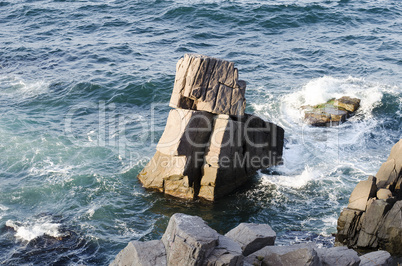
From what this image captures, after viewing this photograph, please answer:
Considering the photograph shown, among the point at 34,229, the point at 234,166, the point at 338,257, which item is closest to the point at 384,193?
the point at 338,257

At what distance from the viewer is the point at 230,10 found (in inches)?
1661

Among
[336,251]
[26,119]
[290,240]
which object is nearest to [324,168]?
[290,240]

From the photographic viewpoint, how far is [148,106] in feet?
91.4

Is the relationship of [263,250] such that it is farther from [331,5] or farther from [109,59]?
[331,5]

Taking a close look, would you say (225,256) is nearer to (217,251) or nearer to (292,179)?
(217,251)

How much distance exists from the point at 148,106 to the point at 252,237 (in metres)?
16.1

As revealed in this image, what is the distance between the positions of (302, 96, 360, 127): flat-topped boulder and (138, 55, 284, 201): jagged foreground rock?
7.01m

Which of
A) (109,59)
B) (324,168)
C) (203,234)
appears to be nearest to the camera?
(203,234)

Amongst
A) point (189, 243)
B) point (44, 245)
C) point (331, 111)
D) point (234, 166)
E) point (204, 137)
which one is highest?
point (189, 243)

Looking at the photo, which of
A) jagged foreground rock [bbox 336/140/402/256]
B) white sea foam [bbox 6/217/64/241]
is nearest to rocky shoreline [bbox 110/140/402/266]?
jagged foreground rock [bbox 336/140/402/256]

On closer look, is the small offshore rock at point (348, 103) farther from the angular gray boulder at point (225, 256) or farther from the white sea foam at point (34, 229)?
the angular gray boulder at point (225, 256)

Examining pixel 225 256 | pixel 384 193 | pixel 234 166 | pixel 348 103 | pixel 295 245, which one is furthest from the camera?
pixel 348 103

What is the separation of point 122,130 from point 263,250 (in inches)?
555

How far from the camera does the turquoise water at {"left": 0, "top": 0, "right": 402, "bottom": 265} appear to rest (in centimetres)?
1769
